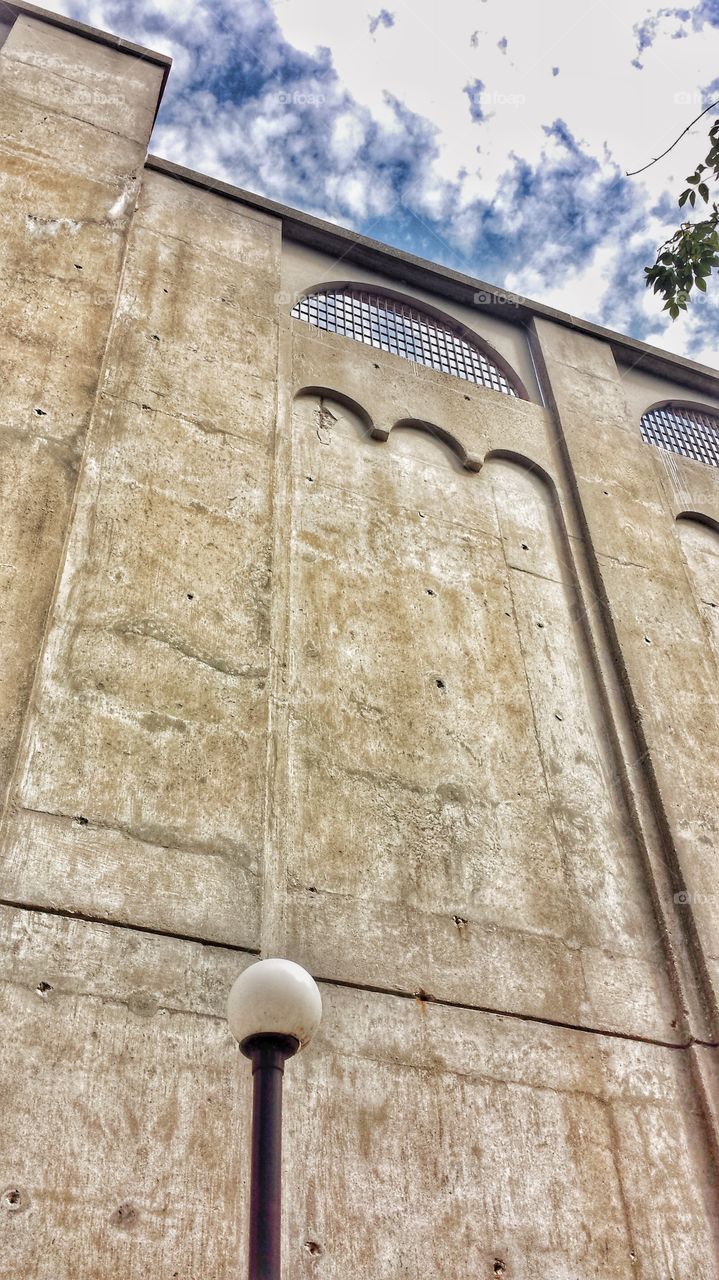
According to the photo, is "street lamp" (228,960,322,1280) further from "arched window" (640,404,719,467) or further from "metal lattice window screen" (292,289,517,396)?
"arched window" (640,404,719,467)

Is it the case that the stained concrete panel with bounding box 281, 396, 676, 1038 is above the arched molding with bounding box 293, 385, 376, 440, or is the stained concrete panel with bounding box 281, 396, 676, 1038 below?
below

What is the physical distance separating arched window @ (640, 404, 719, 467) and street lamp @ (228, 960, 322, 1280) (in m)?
8.57

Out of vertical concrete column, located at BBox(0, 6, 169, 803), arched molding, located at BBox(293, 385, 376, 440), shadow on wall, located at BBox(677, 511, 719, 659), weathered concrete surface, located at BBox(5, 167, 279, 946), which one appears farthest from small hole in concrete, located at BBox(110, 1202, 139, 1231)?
Result: shadow on wall, located at BBox(677, 511, 719, 659)

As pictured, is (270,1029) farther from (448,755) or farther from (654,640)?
(654,640)

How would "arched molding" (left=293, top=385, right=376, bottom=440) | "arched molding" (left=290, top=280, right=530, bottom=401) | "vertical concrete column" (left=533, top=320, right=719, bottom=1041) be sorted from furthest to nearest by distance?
1. "arched molding" (left=290, top=280, right=530, bottom=401)
2. "arched molding" (left=293, top=385, right=376, bottom=440)
3. "vertical concrete column" (left=533, top=320, right=719, bottom=1041)

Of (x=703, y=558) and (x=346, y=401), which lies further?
(x=703, y=558)

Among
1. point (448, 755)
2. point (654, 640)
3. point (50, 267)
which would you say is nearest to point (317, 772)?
point (448, 755)

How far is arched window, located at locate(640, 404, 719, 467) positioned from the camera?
36.2 ft

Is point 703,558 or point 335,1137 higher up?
point 703,558

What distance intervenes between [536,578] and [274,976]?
18.0 ft

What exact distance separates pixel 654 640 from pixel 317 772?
335cm

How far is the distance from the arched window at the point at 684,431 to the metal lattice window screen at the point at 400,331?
69.3 inches

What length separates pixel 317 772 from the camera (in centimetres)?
637

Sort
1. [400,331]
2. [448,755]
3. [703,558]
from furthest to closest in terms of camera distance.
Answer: [400,331] → [703,558] → [448,755]
